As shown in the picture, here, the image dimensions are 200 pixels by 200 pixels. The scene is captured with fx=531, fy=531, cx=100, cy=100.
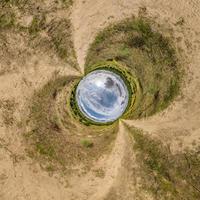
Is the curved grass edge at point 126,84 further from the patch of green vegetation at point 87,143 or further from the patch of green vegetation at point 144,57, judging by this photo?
the patch of green vegetation at point 87,143

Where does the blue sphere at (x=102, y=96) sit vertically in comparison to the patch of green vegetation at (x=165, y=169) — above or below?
above

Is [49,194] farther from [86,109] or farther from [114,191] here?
[86,109]

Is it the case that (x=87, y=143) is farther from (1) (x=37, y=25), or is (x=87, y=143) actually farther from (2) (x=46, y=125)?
(1) (x=37, y=25)

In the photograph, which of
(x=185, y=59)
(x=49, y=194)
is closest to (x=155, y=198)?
(x=49, y=194)

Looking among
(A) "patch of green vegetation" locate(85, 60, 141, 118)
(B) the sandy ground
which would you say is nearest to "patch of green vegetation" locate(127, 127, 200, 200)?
(B) the sandy ground

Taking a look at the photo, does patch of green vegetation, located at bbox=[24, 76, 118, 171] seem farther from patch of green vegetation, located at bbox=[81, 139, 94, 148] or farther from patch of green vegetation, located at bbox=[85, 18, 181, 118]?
patch of green vegetation, located at bbox=[85, 18, 181, 118]

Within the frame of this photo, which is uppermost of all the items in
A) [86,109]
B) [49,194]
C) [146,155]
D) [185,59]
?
[185,59]

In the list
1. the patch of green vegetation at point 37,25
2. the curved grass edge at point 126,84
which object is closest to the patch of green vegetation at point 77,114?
the curved grass edge at point 126,84
